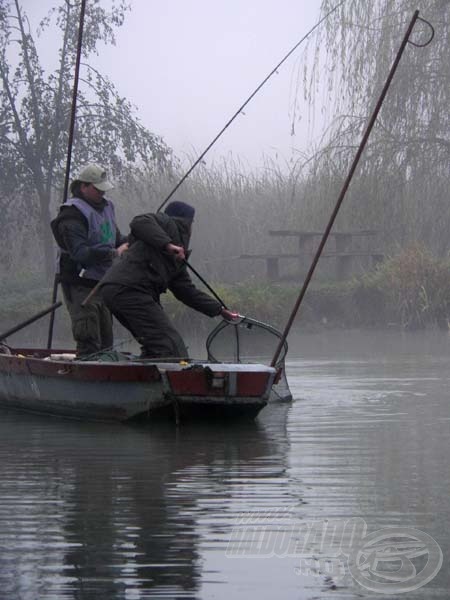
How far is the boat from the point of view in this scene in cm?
977

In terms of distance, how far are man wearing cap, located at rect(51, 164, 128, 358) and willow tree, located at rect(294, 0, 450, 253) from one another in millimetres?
11193

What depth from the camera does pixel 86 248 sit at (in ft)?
35.2

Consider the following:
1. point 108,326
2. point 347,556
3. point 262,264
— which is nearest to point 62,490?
point 347,556

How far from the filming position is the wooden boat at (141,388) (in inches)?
384

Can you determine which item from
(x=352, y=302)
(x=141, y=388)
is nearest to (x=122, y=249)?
(x=141, y=388)

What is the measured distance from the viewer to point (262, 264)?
24656mm

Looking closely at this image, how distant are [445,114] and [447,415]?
1166 centimetres

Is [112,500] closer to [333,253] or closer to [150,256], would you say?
[150,256]

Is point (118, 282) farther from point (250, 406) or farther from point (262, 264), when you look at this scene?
point (262, 264)

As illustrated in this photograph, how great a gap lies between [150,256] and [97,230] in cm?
61
